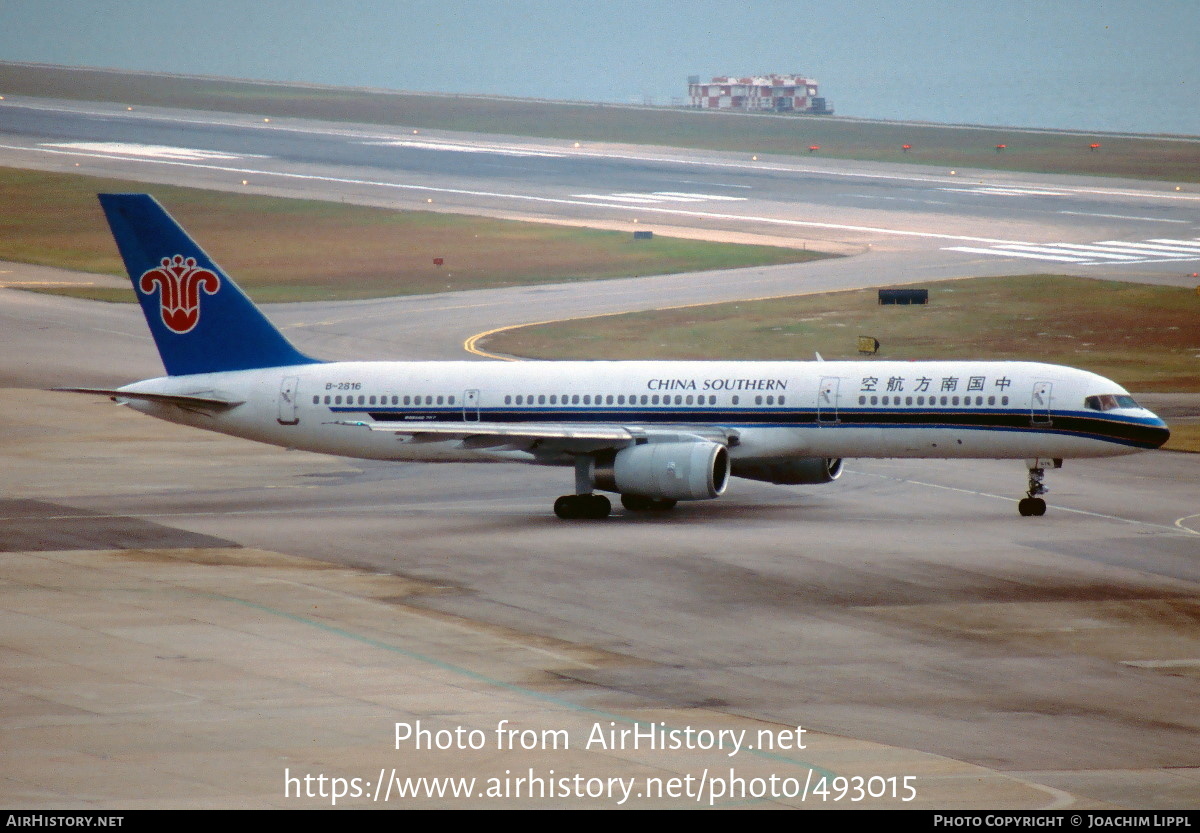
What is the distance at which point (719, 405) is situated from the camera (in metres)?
47.9

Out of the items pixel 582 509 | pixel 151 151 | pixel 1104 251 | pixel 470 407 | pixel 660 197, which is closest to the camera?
pixel 582 509

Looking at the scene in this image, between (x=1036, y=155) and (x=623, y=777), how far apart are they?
554 ft

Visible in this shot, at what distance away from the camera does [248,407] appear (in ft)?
167

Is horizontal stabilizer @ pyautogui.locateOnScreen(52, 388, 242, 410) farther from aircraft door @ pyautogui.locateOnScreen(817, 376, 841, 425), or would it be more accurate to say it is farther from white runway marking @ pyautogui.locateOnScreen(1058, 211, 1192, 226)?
white runway marking @ pyautogui.locateOnScreen(1058, 211, 1192, 226)

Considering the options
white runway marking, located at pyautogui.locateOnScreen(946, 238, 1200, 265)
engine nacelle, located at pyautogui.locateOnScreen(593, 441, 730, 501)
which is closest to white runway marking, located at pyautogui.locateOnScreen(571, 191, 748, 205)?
white runway marking, located at pyautogui.locateOnScreen(946, 238, 1200, 265)

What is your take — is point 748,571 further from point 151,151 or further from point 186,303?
point 151,151

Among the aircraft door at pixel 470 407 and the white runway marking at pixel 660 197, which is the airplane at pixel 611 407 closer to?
the aircraft door at pixel 470 407

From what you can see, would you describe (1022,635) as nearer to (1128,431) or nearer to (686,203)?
(1128,431)

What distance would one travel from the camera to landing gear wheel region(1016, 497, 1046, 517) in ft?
154

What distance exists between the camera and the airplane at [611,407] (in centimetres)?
4591

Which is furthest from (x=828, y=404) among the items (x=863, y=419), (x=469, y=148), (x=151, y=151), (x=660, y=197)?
(x=469, y=148)

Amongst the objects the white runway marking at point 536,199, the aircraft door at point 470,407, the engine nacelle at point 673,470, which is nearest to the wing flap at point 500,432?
the engine nacelle at point 673,470

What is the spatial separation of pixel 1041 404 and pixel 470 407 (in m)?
17.1

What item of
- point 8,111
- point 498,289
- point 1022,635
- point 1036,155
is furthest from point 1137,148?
point 1022,635
